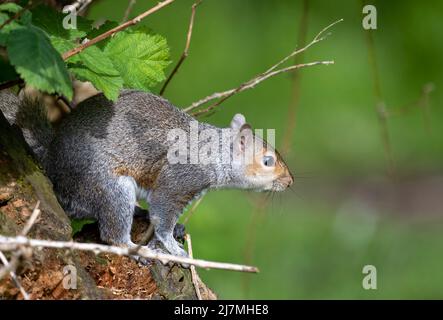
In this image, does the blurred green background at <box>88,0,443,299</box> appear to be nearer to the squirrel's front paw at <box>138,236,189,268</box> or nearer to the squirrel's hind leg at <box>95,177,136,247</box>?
the squirrel's front paw at <box>138,236,189,268</box>

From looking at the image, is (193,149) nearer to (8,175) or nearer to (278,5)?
(8,175)

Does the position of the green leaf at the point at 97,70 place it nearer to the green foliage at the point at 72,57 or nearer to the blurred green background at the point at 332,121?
the green foliage at the point at 72,57

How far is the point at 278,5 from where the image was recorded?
729cm

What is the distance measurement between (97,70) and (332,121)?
4.33 m

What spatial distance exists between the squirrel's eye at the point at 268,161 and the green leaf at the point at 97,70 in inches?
42.0

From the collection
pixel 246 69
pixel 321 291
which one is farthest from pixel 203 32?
pixel 321 291

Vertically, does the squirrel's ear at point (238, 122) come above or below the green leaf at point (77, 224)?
above

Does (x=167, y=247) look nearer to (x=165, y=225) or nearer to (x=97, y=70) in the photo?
(x=165, y=225)

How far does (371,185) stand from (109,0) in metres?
2.58

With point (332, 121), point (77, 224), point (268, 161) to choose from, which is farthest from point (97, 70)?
point (332, 121)

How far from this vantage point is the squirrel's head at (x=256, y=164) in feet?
12.7

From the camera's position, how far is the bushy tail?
3424 mm

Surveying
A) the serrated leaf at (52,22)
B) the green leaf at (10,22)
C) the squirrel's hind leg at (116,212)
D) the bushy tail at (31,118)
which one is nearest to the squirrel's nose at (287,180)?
the squirrel's hind leg at (116,212)

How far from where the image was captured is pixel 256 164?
389cm
